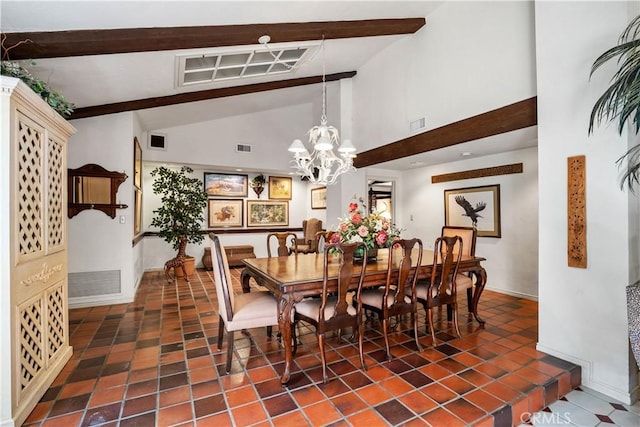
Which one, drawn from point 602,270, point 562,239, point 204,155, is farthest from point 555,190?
point 204,155

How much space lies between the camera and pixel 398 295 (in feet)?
8.75

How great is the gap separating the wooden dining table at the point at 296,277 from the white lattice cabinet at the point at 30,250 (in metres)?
1.53

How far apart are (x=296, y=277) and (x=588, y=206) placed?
2324 millimetres

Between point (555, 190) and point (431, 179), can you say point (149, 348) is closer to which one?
point (555, 190)

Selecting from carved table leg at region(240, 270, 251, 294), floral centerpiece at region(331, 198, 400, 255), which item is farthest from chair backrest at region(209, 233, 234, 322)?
floral centerpiece at region(331, 198, 400, 255)

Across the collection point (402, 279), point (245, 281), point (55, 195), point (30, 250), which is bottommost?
point (245, 281)

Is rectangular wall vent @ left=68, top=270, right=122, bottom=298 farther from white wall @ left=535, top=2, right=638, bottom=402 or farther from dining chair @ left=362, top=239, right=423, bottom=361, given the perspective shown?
white wall @ left=535, top=2, right=638, bottom=402

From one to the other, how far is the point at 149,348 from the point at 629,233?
13.1 ft

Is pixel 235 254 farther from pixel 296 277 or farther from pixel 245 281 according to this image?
pixel 296 277

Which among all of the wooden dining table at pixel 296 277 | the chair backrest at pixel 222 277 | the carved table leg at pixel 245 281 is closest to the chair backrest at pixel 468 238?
the wooden dining table at pixel 296 277

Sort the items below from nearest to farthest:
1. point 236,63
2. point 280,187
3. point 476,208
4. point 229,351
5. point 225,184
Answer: point 229,351 → point 236,63 → point 476,208 → point 225,184 → point 280,187

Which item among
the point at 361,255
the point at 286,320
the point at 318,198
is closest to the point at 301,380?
the point at 286,320

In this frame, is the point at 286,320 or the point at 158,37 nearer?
the point at 286,320

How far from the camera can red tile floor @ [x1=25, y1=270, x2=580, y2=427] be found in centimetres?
185
